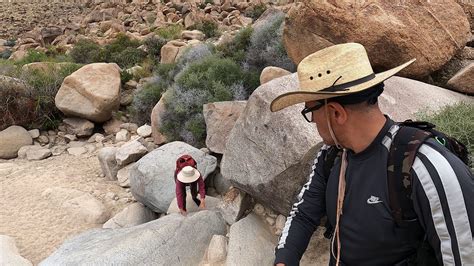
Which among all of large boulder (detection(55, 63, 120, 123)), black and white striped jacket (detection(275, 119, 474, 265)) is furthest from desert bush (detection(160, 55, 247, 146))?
black and white striped jacket (detection(275, 119, 474, 265))

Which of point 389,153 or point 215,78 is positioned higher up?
point 389,153

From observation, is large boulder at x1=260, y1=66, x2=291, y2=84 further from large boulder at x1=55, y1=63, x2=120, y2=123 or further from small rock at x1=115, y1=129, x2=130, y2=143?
large boulder at x1=55, y1=63, x2=120, y2=123

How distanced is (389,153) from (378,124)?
0.13 m

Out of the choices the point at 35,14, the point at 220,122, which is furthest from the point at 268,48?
the point at 35,14

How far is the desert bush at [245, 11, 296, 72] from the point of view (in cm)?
725

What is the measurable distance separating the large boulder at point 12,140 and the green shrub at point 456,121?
24.6ft

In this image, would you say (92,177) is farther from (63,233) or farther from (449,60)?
(449,60)

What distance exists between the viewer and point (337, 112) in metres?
1.58

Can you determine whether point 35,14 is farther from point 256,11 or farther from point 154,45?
point 154,45

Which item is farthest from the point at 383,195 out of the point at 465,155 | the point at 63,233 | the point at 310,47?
the point at 63,233

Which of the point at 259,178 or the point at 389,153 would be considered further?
the point at 259,178

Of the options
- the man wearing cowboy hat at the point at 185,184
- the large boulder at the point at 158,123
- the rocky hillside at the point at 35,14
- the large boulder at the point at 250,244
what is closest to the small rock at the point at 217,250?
the large boulder at the point at 250,244

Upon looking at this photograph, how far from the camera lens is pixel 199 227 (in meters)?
4.00

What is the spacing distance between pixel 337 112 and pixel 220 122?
395cm
